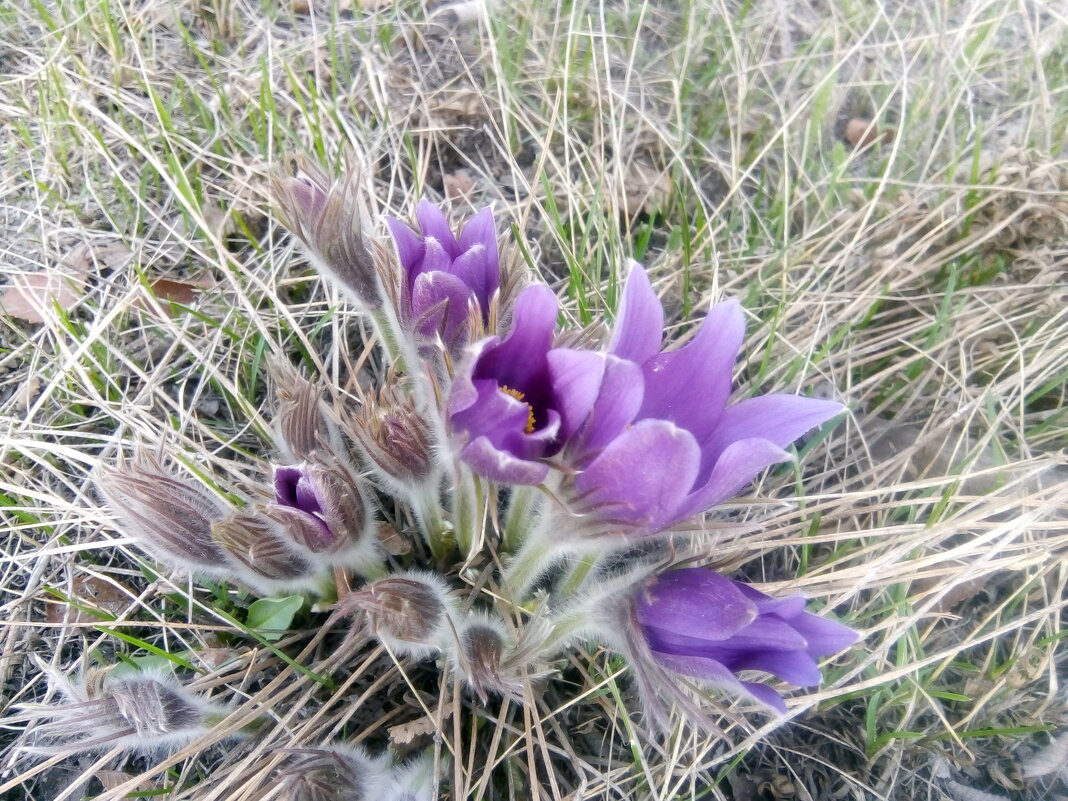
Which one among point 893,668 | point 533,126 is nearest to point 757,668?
point 893,668

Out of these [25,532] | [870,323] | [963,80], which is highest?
[963,80]

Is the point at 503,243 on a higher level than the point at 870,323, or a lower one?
higher

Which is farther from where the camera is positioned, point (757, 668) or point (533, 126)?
point (533, 126)

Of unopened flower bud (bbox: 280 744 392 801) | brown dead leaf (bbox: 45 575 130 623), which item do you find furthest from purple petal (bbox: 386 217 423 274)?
brown dead leaf (bbox: 45 575 130 623)

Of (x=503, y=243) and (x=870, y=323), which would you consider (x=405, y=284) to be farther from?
(x=870, y=323)

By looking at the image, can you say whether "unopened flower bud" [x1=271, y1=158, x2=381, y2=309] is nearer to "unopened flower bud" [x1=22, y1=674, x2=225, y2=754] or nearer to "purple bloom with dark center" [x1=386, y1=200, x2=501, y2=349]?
"purple bloom with dark center" [x1=386, y1=200, x2=501, y2=349]

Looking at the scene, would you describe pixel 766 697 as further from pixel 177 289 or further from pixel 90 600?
pixel 177 289
